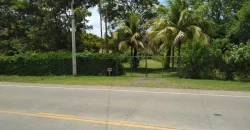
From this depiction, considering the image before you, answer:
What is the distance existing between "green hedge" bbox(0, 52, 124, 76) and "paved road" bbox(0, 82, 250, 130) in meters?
9.68

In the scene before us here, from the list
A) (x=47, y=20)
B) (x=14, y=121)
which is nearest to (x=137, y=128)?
(x=14, y=121)

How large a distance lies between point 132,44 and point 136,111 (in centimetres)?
2056

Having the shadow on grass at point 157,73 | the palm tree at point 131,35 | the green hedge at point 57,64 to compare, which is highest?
the palm tree at point 131,35

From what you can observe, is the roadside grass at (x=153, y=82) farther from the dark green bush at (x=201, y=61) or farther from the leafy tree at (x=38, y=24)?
the leafy tree at (x=38, y=24)

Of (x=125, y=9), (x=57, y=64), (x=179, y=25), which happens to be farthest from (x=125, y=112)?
(x=125, y=9)

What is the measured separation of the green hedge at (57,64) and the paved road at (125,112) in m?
9.68

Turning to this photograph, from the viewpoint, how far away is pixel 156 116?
715 cm

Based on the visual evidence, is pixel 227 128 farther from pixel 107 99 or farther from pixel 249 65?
pixel 249 65

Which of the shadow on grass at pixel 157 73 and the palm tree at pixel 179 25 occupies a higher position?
the palm tree at pixel 179 25

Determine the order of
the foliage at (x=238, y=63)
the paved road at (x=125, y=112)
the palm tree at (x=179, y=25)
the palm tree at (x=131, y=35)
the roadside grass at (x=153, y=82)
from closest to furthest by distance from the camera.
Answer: the paved road at (x=125, y=112) → the roadside grass at (x=153, y=82) → the foliage at (x=238, y=63) → the palm tree at (x=179, y=25) → the palm tree at (x=131, y=35)

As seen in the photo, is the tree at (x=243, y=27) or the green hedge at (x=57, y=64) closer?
the green hedge at (x=57, y=64)

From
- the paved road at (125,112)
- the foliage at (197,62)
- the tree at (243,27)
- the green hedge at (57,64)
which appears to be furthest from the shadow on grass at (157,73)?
the tree at (243,27)

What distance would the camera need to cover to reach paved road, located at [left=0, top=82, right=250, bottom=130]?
6262mm

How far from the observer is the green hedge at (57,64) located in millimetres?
20219
